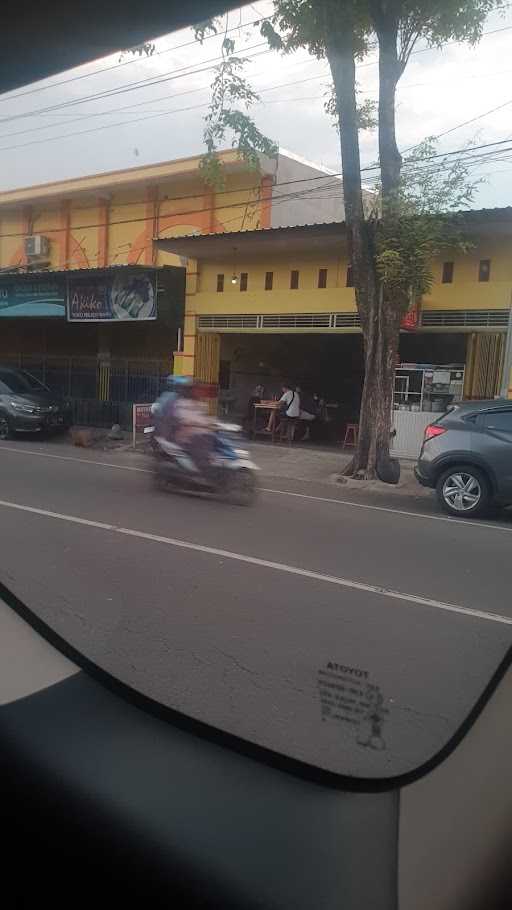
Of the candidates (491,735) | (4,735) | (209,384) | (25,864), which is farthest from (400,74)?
(25,864)

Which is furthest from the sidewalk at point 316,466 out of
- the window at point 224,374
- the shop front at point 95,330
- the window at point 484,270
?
the window at point 484,270

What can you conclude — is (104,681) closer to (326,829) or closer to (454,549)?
(326,829)

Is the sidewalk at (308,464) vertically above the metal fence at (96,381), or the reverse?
the metal fence at (96,381)

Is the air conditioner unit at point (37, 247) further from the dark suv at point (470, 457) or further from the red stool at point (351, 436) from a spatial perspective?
the dark suv at point (470, 457)

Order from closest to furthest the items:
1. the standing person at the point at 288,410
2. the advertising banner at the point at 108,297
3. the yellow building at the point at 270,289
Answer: the standing person at the point at 288,410 < the yellow building at the point at 270,289 < the advertising banner at the point at 108,297

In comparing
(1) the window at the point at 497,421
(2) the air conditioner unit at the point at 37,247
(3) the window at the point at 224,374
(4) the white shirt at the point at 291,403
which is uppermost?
(2) the air conditioner unit at the point at 37,247

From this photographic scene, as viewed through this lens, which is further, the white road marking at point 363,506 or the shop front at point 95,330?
the shop front at point 95,330

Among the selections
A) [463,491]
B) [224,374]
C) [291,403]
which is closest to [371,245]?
[291,403]

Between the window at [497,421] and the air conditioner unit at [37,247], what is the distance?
9.84m

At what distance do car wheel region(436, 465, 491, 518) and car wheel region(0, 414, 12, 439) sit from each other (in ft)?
8.44

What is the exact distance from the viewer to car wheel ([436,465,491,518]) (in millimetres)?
2506

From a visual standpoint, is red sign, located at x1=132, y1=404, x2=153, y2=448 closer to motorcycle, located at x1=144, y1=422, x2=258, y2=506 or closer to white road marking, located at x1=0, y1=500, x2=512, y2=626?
motorcycle, located at x1=144, y1=422, x2=258, y2=506

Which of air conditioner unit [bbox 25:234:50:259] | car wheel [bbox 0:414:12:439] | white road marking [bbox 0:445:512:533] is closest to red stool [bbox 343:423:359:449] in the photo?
white road marking [bbox 0:445:512:533]

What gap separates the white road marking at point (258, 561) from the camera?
2531 millimetres
